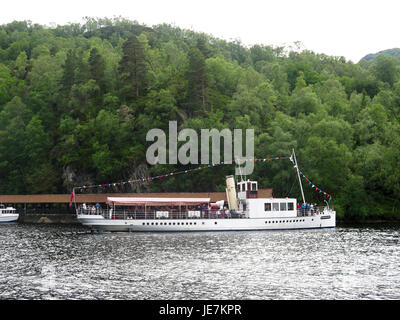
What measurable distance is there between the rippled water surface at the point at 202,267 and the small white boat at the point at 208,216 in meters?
6.63

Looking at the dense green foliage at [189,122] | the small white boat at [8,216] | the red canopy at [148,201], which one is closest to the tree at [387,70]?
the dense green foliage at [189,122]

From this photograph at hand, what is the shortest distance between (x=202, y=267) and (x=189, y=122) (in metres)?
62.5

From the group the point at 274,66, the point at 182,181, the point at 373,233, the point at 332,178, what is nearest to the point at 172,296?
the point at 373,233

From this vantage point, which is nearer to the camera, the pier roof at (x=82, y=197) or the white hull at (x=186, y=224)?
the white hull at (x=186, y=224)

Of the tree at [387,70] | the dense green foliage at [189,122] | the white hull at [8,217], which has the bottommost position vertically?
the white hull at [8,217]

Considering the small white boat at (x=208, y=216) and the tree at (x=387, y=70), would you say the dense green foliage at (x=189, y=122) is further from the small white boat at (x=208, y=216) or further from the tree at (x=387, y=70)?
the small white boat at (x=208, y=216)

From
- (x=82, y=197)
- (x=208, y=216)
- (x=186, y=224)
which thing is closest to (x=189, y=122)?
(x=82, y=197)

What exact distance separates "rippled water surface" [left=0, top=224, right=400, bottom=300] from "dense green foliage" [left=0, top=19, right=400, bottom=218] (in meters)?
26.5

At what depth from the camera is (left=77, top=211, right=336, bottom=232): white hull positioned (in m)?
64.5

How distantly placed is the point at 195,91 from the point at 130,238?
5535cm

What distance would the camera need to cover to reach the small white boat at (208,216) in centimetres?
6475

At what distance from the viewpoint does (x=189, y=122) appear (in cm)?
9844

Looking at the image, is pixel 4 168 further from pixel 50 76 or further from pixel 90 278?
pixel 90 278

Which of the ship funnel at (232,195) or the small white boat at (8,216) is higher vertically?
the ship funnel at (232,195)
